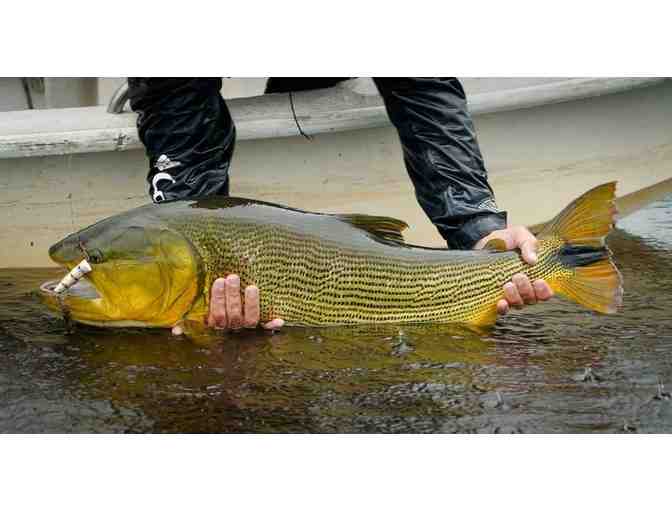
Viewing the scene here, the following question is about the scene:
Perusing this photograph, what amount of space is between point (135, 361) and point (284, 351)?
40 centimetres

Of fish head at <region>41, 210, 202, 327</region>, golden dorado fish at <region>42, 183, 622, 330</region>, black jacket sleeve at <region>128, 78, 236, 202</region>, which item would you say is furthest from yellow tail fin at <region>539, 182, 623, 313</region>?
black jacket sleeve at <region>128, 78, 236, 202</region>

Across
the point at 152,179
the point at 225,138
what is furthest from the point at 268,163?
the point at 152,179

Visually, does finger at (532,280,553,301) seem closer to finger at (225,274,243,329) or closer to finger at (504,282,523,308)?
finger at (504,282,523,308)

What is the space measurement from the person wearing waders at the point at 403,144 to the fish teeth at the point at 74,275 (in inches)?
24.3

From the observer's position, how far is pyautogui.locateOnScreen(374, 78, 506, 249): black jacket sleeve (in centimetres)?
320

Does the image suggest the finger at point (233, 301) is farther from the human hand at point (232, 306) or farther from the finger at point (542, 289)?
the finger at point (542, 289)

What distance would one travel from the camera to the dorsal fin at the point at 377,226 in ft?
9.45

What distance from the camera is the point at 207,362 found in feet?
8.65

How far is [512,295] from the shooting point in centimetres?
280

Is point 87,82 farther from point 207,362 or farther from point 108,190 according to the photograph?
point 207,362

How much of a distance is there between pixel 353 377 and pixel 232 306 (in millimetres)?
456

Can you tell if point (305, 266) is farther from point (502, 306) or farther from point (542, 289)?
point (542, 289)

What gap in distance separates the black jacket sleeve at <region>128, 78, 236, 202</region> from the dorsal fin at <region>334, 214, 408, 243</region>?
0.66m

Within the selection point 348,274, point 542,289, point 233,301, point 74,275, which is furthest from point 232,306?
point 542,289
